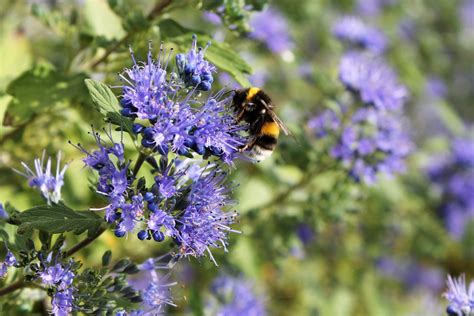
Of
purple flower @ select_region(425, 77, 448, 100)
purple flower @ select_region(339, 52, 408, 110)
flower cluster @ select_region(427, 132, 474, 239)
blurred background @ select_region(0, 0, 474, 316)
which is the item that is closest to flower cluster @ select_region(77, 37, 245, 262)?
blurred background @ select_region(0, 0, 474, 316)

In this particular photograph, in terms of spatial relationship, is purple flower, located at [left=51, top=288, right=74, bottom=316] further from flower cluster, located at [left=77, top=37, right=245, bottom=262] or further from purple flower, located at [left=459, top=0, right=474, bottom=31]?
purple flower, located at [left=459, top=0, right=474, bottom=31]

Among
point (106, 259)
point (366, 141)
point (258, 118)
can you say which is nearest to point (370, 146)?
point (366, 141)

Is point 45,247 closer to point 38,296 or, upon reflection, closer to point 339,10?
point 38,296

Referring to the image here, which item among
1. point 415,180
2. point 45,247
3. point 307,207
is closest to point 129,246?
point 307,207

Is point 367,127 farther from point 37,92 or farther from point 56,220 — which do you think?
point 56,220

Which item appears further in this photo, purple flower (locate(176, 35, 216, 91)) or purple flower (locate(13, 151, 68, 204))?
purple flower (locate(13, 151, 68, 204))

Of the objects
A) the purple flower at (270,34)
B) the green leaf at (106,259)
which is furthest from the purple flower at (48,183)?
the purple flower at (270,34)

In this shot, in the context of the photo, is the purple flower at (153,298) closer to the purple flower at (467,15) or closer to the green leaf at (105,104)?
the green leaf at (105,104)
